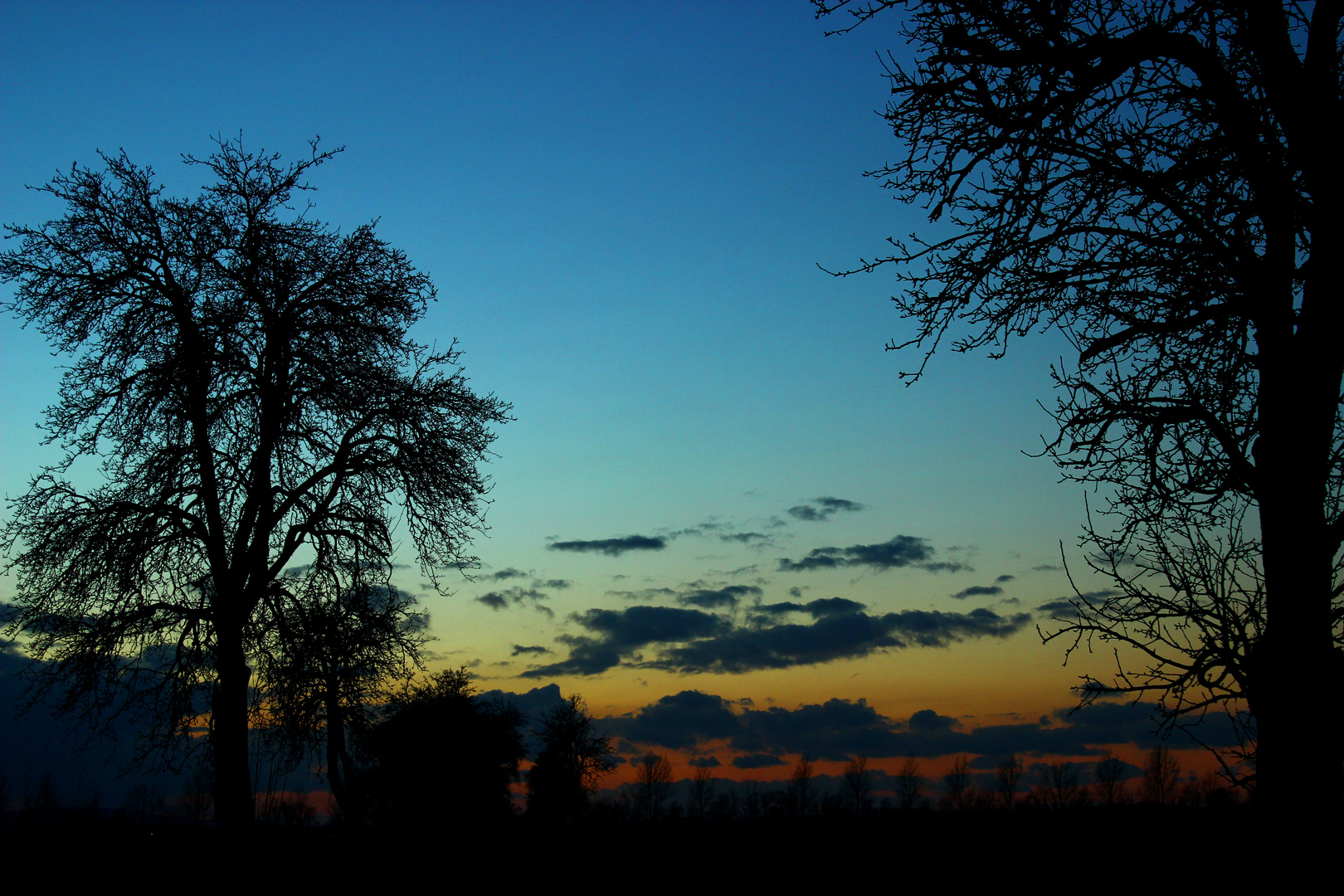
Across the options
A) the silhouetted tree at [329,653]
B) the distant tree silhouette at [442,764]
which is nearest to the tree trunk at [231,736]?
the silhouetted tree at [329,653]

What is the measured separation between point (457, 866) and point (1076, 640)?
7174 millimetres

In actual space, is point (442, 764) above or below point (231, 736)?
below

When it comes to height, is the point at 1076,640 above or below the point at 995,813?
above

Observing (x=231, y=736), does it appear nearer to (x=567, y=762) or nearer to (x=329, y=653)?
(x=329, y=653)

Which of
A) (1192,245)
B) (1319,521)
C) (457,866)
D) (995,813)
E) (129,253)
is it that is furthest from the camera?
(129,253)

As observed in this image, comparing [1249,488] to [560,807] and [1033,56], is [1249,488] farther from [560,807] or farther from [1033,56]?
[560,807]

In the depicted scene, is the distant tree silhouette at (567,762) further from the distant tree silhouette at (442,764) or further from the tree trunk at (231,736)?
the tree trunk at (231,736)

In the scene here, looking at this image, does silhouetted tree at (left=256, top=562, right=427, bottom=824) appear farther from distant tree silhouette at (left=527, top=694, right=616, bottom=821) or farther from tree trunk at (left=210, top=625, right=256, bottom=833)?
distant tree silhouette at (left=527, top=694, right=616, bottom=821)

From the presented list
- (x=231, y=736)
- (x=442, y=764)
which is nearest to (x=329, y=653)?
(x=231, y=736)

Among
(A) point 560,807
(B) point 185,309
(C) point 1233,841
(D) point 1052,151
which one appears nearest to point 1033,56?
(D) point 1052,151

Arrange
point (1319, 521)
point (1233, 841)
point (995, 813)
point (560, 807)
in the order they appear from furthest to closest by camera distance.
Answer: point (560, 807) < point (995, 813) < point (1233, 841) < point (1319, 521)

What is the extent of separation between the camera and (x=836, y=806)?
13.0m

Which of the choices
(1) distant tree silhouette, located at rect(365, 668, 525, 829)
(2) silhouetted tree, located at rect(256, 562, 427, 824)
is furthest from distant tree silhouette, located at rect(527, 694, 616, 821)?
(2) silhouetted tree, located at rect(256, 562, 427, 824)

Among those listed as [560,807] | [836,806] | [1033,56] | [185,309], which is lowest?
[560,807]
